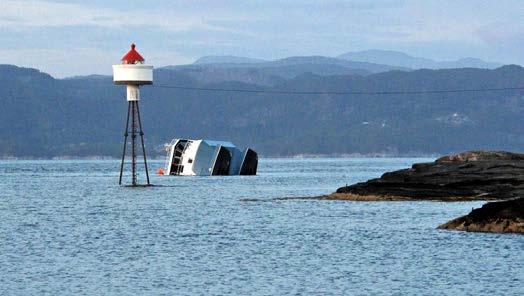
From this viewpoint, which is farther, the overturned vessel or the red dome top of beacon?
the overturned vessel

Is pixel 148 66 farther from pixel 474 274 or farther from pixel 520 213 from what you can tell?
pixel 474 274

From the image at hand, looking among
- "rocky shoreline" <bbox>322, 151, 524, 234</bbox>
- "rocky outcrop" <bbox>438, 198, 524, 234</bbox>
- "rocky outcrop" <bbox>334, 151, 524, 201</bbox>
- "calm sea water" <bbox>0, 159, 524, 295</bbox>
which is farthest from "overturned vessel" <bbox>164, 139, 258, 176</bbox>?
"rocky outcrop" <bbox>438, 198, 524, 234</bbox>

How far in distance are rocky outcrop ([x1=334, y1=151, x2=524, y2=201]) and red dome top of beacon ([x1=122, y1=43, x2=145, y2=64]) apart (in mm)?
27274

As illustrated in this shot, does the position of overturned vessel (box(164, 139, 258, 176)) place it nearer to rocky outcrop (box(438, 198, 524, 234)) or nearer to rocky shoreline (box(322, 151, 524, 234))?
rocky shoreline (box(322, 151, 524, 234))

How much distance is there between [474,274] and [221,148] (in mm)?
124181

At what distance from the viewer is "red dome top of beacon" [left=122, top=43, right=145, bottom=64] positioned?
109375mm

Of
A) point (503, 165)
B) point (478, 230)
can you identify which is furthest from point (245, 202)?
point (478, 230)

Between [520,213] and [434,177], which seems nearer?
[520,213]

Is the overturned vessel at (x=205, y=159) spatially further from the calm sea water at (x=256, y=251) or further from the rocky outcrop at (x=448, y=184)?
the calm sea water at (x=256, y=251)

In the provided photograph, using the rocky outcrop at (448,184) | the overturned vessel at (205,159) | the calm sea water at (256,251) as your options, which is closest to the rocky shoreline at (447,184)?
the rocky outcrop at (448,184)

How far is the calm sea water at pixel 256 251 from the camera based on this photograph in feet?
139

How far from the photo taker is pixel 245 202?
93.7 metres

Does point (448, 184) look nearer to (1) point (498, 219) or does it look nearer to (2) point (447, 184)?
(2) point (447, 184)

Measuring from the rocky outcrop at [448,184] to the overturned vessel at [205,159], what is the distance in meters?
68.4
